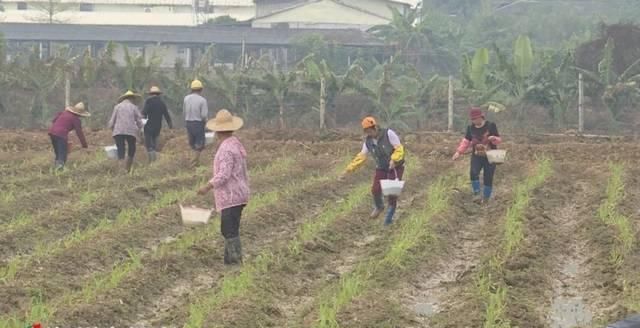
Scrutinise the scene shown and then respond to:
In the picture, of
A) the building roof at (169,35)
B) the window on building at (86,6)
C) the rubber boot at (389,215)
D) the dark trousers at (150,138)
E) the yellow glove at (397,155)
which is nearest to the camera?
the yellow glove at (397,155)

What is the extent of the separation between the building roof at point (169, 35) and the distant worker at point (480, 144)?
93.4 feet

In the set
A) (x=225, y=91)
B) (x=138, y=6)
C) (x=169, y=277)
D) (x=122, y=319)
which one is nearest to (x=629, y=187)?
(x=169, y=277)

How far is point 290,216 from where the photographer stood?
1334 cm

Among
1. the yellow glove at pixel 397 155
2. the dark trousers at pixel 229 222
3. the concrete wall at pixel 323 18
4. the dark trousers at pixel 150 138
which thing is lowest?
the dark trousers at pixel 150 138

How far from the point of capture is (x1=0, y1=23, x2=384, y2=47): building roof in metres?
43.9

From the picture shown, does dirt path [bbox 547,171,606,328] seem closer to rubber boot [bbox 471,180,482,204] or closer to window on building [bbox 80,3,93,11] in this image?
rubber boot [bbox 471,180,482,204]

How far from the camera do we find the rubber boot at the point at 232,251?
10.5m

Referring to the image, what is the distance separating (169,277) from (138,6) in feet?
171

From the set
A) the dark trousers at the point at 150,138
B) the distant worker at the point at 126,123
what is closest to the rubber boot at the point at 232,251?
the distant worker at the point at 126,123

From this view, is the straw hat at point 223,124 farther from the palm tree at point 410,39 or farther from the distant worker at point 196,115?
the palm tree at point 410,39

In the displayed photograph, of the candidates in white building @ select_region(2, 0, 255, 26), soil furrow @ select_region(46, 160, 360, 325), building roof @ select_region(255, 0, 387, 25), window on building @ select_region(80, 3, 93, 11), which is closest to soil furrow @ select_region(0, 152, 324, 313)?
soil furrow @ select_region(46, 160, 360, 325)

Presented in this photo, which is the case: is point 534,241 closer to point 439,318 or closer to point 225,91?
point 439,318

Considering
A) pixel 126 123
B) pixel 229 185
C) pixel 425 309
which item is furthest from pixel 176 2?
pixel 425 309

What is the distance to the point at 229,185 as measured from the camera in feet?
34.4
